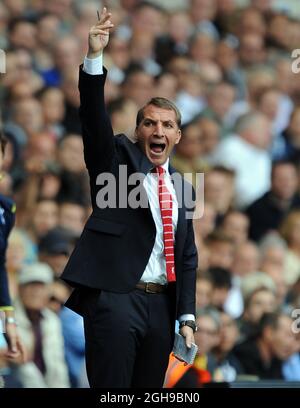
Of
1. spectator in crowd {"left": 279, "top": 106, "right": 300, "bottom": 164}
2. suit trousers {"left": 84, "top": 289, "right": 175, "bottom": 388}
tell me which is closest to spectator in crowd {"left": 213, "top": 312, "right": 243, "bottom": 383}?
spectator in crowd {"left": 279, "top": 106, "right": 300, "bottom": 164}

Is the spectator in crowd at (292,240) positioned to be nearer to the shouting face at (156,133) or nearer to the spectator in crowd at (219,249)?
the spectator in crowd at (219,249)

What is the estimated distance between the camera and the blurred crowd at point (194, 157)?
809 centimetres

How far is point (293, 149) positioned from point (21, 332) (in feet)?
13.2

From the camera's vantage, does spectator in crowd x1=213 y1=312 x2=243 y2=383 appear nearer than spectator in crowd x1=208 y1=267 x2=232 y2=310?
Yes

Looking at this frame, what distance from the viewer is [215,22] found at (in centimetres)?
1143

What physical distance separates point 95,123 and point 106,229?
1.43ft

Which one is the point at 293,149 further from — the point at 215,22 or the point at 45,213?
the point at 45,213

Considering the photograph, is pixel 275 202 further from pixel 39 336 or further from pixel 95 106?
pixel 95 106

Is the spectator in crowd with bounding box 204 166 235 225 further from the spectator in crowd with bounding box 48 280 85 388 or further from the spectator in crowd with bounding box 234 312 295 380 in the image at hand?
the spectator in crowd with bounding box 48 280 85 388

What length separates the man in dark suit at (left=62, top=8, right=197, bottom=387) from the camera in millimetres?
5000

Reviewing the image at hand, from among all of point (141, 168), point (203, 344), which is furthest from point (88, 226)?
point (203, 344)

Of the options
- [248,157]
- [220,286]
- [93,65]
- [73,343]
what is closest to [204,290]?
[220,286]
